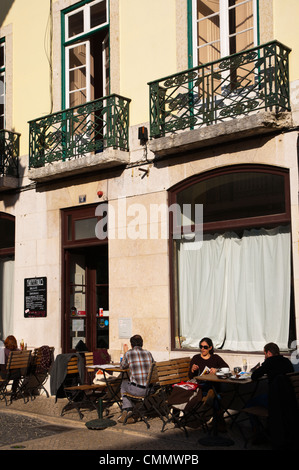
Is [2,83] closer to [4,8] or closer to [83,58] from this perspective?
[4,8]

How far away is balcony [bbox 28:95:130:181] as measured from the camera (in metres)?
10.8

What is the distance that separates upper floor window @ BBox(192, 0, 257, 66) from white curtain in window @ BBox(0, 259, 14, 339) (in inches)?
243

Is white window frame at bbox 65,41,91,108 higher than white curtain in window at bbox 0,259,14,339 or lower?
higher

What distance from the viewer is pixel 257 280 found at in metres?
9.25

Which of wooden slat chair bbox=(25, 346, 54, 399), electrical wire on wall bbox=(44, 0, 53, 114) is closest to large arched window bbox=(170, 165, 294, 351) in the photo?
wooden slat chair bbox=(25, 346, 54, 399)

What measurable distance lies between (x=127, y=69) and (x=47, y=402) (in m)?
6.15

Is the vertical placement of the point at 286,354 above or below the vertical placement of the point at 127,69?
below

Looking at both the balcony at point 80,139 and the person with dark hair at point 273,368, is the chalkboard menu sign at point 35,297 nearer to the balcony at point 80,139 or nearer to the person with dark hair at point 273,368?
the balcony at point 80,139

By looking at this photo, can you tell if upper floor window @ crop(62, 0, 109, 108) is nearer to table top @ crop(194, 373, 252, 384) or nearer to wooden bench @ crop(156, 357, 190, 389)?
wooden bench @ crop(156, 357, 190, 389)

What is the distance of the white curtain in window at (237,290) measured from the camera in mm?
8984

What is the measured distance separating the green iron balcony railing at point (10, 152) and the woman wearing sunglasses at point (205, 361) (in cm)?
629

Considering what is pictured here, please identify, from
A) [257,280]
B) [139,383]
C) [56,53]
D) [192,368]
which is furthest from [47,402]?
[56,53]

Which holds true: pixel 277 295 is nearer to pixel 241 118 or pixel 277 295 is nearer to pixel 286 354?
pixel 286 354

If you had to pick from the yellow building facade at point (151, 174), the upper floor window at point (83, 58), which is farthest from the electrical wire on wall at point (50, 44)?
the upper floor window at point (83, 58)
